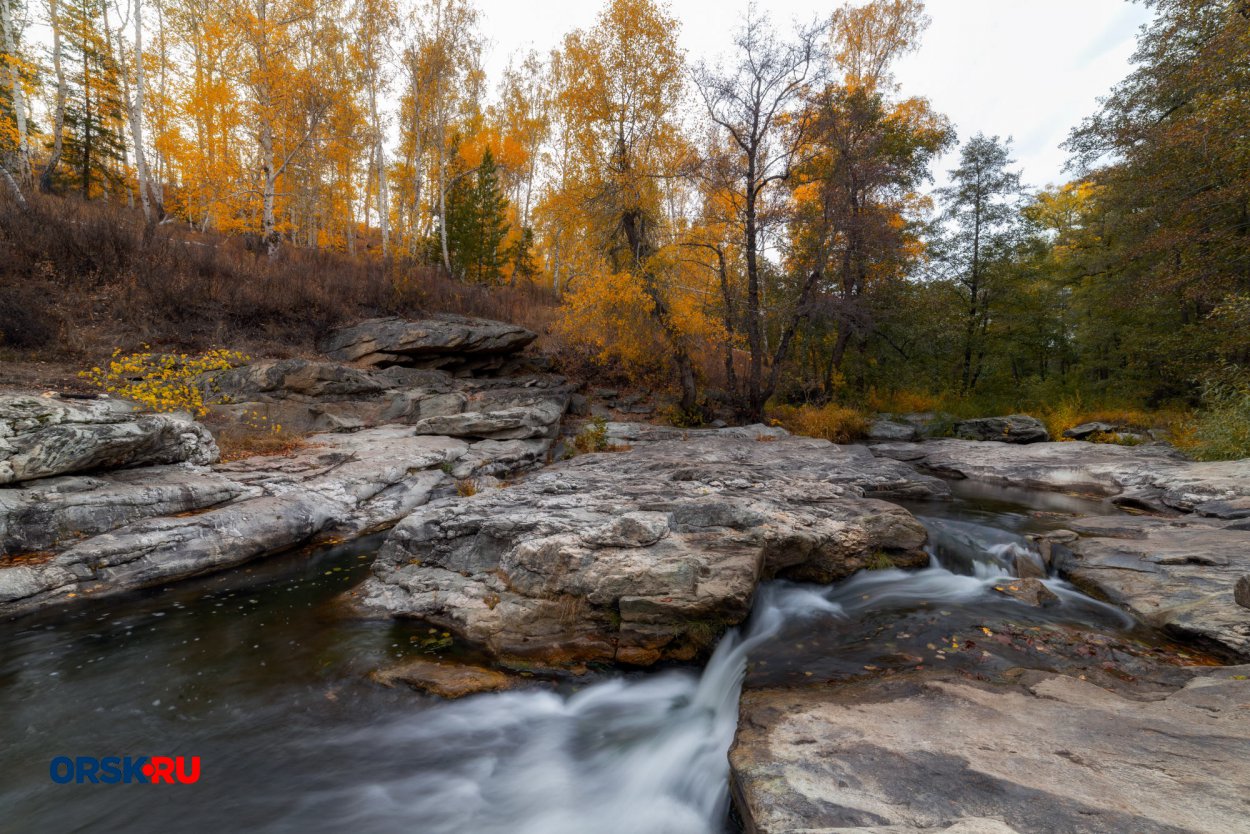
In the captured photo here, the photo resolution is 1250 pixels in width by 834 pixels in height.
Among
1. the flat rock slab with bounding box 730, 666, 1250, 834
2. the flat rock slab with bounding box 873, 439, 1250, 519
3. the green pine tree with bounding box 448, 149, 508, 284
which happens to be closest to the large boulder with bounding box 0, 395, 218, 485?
the flat rock slab with bounding box 730, 666, 1250, 834

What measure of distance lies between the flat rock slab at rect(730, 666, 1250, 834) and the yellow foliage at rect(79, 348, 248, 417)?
10.2 m

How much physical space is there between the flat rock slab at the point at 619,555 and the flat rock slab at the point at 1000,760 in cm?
127

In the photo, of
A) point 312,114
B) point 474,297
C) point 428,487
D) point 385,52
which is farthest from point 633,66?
point 385,52

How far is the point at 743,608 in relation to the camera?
14.4 feet

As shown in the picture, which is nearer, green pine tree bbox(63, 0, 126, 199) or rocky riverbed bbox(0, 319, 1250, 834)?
rocky riverbed bbox(0, 319, 1250, 834)

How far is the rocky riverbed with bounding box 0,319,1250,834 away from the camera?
2312mm

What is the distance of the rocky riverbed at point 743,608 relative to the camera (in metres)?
2.31

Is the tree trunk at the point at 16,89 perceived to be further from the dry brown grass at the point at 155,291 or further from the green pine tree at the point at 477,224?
the green pine tree at the point at 477,224

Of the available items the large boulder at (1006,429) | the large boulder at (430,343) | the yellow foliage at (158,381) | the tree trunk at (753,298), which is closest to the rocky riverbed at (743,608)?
the yellow foliage at (158,381)

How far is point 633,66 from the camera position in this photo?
523 inches

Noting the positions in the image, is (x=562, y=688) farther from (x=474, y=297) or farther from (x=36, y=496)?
(x=474, y=297)

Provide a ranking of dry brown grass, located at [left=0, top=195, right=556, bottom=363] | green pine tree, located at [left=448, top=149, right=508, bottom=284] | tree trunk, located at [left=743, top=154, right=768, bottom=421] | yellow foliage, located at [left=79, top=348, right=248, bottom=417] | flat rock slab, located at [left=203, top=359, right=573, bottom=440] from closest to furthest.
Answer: yellow foliage, located at [left=79, top=348, right=248, bottom=417]
dry brown grass, located at [left=0, top=195, right=556, bottom=363]
flat rock slab, located at [left=203, top=359, right=573, bottom=440]
tree trunk, located at [left=743, top=154, right=768, bottom=421]
green pine tree, located at [left=448, top=149, right=508, bottom=284]

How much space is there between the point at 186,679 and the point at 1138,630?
821 centimetres

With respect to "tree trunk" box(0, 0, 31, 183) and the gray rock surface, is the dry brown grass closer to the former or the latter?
"tree trunk" box(0, 0, 31, 183)
